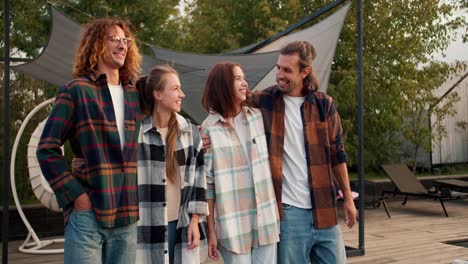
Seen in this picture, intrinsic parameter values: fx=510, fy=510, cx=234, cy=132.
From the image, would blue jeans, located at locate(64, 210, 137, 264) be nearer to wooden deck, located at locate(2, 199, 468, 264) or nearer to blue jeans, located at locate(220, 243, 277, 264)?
blue jeans, located at locate(220, 243, 277, 264)

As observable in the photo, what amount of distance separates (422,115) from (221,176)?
8026 millimetres

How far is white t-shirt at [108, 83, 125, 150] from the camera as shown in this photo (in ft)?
5.61

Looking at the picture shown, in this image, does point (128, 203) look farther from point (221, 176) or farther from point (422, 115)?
point (422, 115)

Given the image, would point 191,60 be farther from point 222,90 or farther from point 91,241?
point 91,241

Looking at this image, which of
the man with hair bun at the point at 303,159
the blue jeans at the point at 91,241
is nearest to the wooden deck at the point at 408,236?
the man with hair bun at the point at 303,159

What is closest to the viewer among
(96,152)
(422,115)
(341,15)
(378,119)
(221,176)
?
(96,152)

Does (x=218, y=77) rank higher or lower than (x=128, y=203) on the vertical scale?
higher

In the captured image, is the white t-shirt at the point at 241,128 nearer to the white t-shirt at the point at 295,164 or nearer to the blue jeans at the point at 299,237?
the white t-shirt at the point at 295,164

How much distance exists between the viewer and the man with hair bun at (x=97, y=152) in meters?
1.58

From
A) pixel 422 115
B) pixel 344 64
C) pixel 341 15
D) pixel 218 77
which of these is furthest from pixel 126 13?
pixel 218 77

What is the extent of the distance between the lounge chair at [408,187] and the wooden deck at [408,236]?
24 cm

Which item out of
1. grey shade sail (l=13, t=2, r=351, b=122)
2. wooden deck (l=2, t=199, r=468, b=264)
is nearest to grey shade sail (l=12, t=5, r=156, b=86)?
grey shade sail (l=13, t=2, r=351, b=122)

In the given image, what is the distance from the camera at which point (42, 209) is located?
213 inches

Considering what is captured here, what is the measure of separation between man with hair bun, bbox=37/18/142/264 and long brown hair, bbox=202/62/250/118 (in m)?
0.31
